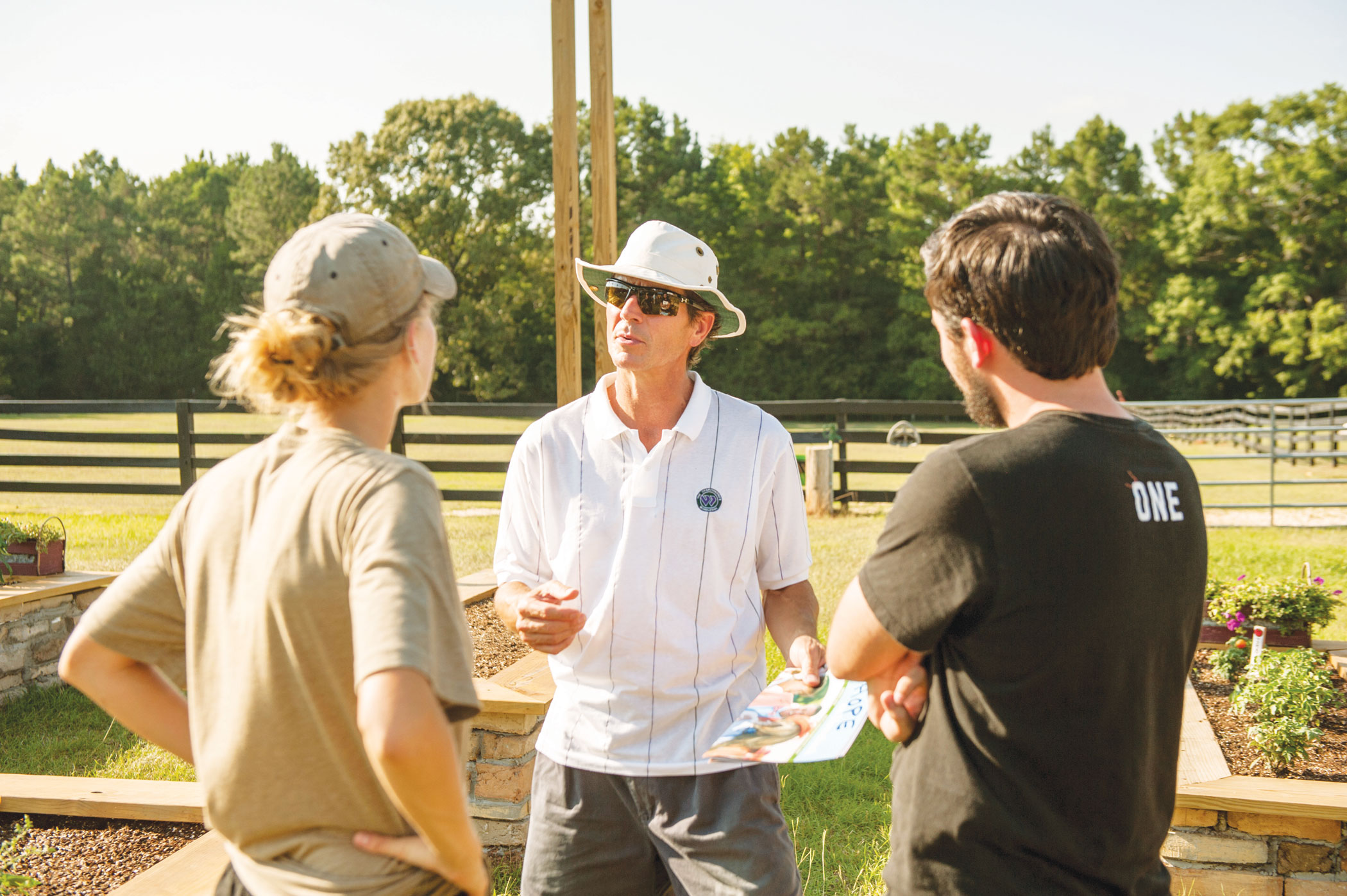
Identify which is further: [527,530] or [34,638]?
[34,638]

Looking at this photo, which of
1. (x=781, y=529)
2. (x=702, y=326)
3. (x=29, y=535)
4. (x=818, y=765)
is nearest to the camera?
(x=781, y=529)

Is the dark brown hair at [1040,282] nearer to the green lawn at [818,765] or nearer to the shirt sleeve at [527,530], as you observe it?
the shirt sleeve at [527,530]

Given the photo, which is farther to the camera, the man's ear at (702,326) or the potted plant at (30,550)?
the potted plant at (30,550)

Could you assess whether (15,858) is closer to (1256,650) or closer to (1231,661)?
(1256,650)

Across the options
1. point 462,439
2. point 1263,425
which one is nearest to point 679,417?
point 462,439

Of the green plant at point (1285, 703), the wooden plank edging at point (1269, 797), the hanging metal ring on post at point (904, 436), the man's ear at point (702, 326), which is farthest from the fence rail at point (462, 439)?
the man's ear at point (702, 326)

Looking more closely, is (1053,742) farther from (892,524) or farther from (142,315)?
(142,315)

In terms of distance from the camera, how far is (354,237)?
4.25 feet

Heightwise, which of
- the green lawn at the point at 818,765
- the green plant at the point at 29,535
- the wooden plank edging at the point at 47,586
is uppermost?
the green plant at the point at 29,535

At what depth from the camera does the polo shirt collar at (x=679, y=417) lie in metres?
2.26

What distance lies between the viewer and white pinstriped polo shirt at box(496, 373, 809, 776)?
2072mm

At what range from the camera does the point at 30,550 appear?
596 centimetres

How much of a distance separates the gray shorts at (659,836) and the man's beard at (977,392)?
0.96 metres

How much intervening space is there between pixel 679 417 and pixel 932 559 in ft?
3.64
